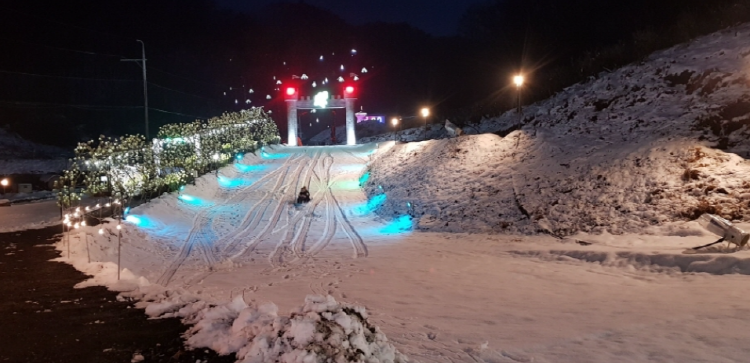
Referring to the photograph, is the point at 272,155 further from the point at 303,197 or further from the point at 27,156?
the point at 27,156

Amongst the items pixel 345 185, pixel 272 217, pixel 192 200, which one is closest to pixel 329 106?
pixel 345 185

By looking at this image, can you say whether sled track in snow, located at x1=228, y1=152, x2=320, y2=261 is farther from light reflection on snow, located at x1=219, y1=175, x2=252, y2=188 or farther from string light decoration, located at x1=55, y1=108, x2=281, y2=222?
string light decoration, located at x1=55, y1=108, x2=281, y2=222

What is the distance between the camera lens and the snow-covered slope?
43.2ft

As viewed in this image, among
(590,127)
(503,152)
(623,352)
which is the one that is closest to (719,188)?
(590,127)

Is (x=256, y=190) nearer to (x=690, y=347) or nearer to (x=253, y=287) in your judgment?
(x=253, y=287)

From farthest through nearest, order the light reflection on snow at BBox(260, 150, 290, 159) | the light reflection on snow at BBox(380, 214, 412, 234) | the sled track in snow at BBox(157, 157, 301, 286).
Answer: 1. the light reflection on snow at BBox(260, 150, 290, 159)
2. the light reflection on snow at BBox(380, 214, 412, 234)
3. the sled track in snow at BBox(157, 157, 301, 286)

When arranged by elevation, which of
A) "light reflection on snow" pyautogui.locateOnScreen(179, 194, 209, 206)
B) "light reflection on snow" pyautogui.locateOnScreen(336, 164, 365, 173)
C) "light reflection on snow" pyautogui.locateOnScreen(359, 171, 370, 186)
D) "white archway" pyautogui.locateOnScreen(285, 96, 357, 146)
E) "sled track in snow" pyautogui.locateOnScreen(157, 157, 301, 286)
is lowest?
"sled track in snow" pyautogui.locateOnScreen(157, 157, 301, 286)

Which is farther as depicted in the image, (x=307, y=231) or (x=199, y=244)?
(x=307, y=231)

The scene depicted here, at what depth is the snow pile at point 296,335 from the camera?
13.7 ft

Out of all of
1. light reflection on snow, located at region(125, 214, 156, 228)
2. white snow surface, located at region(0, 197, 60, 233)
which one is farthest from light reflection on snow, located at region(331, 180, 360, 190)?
white snow surface, located at region(0, 197, 60, 233)

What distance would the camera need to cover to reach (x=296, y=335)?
14.0 feet

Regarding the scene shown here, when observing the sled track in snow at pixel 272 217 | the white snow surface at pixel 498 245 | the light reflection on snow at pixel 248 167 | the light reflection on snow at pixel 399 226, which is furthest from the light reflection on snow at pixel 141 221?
the light reflection on snow at pixel 248 167

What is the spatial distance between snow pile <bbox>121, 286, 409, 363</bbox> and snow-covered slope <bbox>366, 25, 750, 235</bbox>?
10314 mm

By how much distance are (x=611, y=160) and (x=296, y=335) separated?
552 inches
